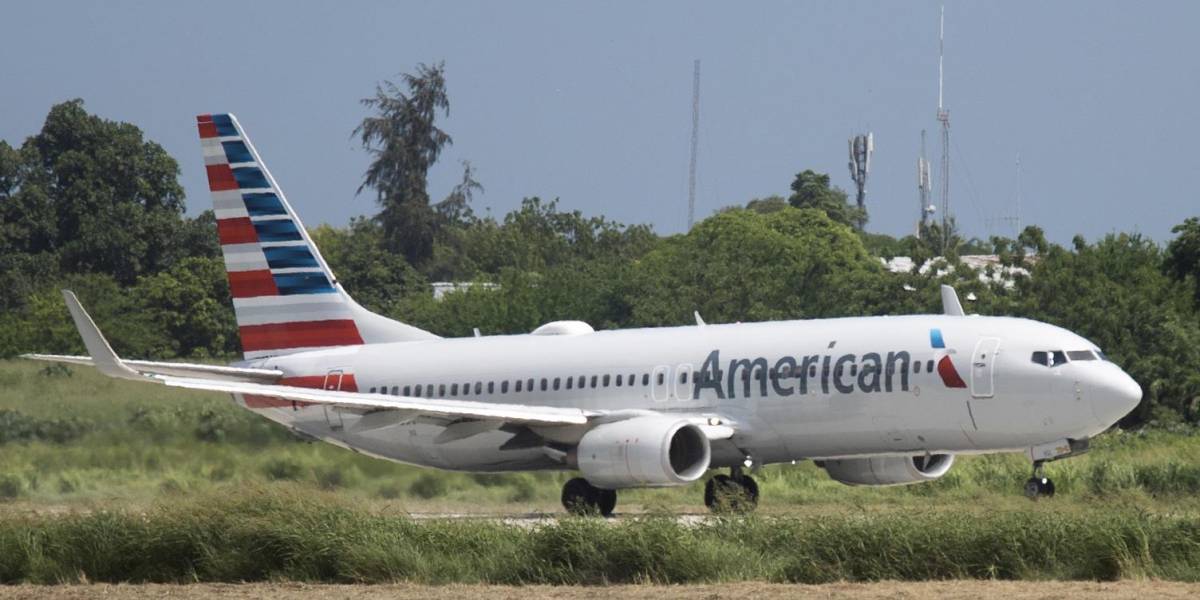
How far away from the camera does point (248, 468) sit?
35.5 m

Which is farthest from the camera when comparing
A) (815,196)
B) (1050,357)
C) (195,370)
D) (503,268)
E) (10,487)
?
(815,196)

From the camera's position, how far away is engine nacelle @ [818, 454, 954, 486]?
3159 cm

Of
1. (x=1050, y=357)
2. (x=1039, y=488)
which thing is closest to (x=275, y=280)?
(x=1050, y=357)

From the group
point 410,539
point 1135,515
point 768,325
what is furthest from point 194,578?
point 768,325

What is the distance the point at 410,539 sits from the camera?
69.7ft

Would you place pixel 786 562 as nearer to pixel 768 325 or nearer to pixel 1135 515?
pixel 1135 515

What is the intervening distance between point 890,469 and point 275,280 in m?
11.4

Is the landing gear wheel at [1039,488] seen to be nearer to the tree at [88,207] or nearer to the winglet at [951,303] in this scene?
the winglet at [951,303]

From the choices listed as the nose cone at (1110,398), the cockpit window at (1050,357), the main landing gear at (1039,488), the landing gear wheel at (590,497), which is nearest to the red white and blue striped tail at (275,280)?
the landing gear wheel at (590,497)

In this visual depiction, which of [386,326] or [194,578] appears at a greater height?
[386,326]

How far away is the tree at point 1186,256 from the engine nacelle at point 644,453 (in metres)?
29.2

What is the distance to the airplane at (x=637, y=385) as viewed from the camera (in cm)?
2888

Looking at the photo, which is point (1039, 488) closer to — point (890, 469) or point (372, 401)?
point (890, 469)

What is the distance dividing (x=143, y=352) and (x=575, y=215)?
2476 inches
